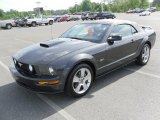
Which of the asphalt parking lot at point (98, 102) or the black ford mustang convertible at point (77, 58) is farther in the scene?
the black ford mustang convertible at point (77, 58)

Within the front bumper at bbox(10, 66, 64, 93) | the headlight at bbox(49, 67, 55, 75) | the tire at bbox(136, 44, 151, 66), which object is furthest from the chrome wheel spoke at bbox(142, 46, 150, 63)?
the headlight at bbox(49, 67, 55, 75)

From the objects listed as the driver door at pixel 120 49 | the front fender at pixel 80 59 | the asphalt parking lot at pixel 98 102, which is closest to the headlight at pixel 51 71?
the front fender at pixel 80 59

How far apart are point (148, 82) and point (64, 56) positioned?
7.07ft

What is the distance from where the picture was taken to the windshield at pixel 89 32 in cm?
476

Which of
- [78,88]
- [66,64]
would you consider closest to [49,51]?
[66,64]

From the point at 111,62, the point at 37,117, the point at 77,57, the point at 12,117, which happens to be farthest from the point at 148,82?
the point at 12,117

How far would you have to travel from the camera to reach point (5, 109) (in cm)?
383

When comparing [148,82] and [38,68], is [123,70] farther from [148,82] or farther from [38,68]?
[38,68]

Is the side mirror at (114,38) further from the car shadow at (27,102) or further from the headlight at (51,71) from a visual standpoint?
the headlight at (51,71)

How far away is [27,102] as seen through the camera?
4055 millimetres

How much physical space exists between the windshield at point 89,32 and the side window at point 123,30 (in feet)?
0.86

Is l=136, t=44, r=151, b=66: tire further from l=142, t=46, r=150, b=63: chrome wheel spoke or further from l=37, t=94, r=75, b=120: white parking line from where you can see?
l=37, t=94, r=75, b=120: white parking line

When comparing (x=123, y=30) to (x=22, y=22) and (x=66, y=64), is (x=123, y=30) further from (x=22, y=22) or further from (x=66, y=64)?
(x=22, y=22)

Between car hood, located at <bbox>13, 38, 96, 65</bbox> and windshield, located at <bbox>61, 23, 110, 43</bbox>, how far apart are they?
0.91 ft
